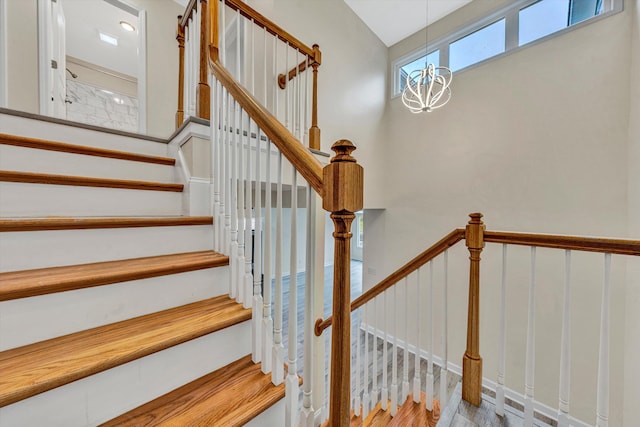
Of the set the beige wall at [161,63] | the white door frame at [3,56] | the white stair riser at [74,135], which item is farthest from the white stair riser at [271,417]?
the beige wall at [161,63]

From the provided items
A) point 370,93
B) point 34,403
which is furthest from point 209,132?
point 370,93

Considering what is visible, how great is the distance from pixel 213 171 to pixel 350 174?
3.25 ft

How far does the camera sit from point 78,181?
1.16 metres

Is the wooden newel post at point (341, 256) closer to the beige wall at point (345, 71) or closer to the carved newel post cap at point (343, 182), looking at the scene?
the carved newel post cap at point (343, 182)

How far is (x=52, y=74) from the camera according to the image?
94.6 inches

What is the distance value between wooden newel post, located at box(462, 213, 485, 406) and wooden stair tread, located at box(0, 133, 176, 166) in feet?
6.19

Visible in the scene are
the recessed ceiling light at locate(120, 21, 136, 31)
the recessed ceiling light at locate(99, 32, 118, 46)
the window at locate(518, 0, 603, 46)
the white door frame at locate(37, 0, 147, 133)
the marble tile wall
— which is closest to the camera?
the white door frame at locate(37, 0, 147, 133)

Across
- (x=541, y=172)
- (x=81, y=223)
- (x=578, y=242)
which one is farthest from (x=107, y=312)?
(x=541, y=172)

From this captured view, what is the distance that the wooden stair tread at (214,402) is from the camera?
28.6 inches

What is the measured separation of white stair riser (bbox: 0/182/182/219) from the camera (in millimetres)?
1028

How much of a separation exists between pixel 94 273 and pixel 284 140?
32.3 inches

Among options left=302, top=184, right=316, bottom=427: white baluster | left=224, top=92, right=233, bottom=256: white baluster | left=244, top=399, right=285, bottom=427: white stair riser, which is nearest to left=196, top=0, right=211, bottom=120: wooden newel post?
left=224, top=92, right=233, bottom=256: white baluster

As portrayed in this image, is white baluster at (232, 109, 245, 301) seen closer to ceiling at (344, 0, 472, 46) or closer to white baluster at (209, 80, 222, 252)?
white baluster at (209, 80, 222, 252)

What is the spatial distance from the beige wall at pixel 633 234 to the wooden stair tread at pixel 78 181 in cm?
356
